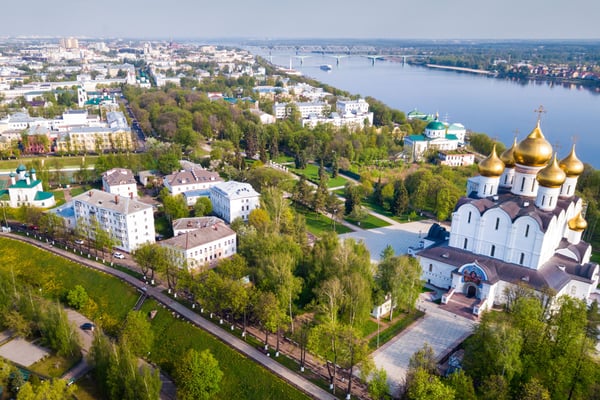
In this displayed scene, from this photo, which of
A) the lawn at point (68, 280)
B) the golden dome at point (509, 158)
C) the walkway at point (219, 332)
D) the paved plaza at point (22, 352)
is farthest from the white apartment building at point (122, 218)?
the golden dome at point (509, 158)

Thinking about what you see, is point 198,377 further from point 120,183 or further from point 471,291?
point 120,183

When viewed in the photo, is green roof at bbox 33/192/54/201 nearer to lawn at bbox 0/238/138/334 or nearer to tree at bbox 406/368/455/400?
lawn at bbox 0/238/138/334

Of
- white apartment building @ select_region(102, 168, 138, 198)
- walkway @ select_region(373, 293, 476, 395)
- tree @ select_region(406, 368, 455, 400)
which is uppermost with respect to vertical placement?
tree @ select_region(406, 368, 455, 400)

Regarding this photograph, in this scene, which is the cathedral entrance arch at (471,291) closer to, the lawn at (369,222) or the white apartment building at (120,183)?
the lawn at (369,222)

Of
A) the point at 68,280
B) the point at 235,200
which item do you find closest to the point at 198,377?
the point at 68,280

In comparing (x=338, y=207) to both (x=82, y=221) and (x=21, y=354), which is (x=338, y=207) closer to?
(x=82, y=221)

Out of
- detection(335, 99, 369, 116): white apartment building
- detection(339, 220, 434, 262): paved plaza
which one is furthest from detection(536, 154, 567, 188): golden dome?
detection(335, 99, 369, 116): white apartment building

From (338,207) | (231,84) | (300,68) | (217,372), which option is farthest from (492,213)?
(300,68)
